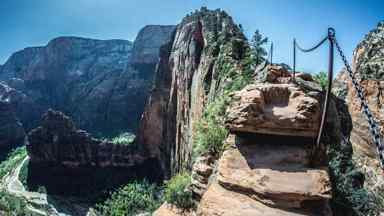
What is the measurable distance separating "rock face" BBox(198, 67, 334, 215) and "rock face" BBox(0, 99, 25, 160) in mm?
88409

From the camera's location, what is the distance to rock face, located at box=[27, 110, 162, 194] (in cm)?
5962

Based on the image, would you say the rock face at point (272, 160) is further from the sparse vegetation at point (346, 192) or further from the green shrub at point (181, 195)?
the green shrub at point (181, 195)

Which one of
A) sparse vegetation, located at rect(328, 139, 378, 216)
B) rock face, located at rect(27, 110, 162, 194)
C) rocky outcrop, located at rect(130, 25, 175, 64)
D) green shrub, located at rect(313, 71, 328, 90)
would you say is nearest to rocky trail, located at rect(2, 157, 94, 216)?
rock face, located at rect(27, 110, 162, 194)

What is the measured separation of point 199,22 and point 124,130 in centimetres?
6651

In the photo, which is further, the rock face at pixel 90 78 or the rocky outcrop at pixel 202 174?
the rock face at pixel 90 78

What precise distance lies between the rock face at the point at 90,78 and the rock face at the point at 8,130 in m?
19.0

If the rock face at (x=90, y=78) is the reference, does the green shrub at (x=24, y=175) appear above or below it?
below

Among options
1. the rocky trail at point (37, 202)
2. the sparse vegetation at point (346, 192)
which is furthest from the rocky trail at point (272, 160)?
the rocky trail at point (37, 202)

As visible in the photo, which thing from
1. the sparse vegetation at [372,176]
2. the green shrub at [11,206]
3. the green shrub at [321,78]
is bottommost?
the green shrub at [11,206]

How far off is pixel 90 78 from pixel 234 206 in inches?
5095

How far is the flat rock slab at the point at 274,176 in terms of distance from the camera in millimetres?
9406

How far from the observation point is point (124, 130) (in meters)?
98.9

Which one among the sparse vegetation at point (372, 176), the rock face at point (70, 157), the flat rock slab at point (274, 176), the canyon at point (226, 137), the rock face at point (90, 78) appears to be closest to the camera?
the flat rock slab at point (274, 176)

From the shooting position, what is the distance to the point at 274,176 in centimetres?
1002
